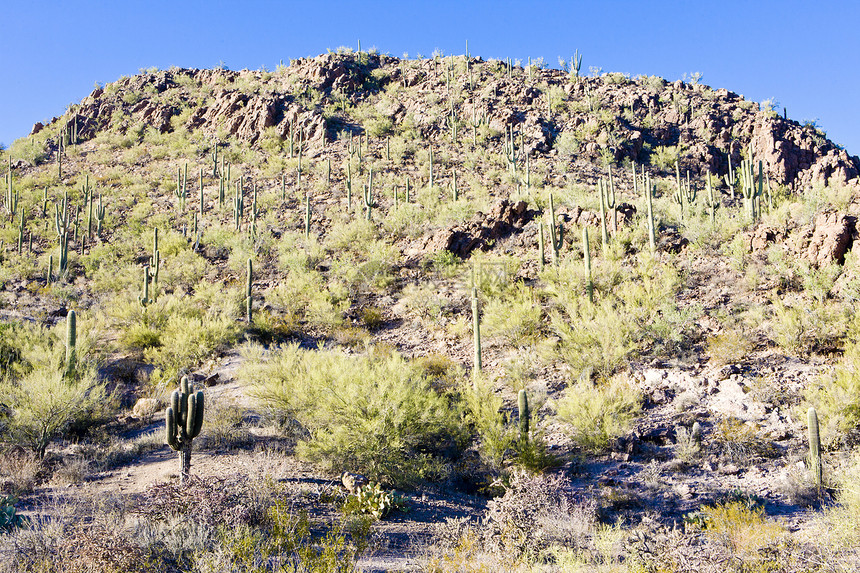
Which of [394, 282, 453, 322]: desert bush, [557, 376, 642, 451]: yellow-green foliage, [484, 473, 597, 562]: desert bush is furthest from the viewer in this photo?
[394, 282, 453, 322]: desert bush

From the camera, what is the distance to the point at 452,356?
580 inches

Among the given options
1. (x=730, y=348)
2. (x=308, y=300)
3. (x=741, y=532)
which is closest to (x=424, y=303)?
(x=308, y=300)

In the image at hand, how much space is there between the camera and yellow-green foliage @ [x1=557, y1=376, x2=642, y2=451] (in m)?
9.79

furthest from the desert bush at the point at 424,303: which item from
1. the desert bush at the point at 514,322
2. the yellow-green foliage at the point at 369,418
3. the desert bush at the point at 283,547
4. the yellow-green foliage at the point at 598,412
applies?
the desert bush at the point at 283,547

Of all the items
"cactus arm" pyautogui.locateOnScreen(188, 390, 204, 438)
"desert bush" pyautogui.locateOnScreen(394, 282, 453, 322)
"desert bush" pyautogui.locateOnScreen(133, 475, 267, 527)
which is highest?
"desert bush" pyautogui.locateOnScreen(394, 282, 453, 322)

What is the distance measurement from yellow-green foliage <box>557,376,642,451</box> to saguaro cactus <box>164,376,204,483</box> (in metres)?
6.93

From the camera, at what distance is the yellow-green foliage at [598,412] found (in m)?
9.79

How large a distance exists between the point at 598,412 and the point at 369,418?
15.2 feet

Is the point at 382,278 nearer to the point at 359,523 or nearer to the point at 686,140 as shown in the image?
the point at 359,523

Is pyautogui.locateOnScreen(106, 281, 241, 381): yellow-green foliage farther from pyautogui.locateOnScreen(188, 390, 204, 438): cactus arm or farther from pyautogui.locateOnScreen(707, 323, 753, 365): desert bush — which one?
pyautogui.locateOnScreen(707, 323, 753, 365): desert bush

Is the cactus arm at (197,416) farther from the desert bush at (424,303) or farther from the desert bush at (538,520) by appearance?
the desert bush at (424,303)

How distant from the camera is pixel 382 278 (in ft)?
64.8

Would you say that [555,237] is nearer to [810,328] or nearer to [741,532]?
[810,328]

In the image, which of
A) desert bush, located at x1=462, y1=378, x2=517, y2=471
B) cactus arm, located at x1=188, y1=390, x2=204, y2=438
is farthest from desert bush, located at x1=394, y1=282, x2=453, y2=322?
cactus arm, located at x1=188, y1=390, x2=204, y2=438
